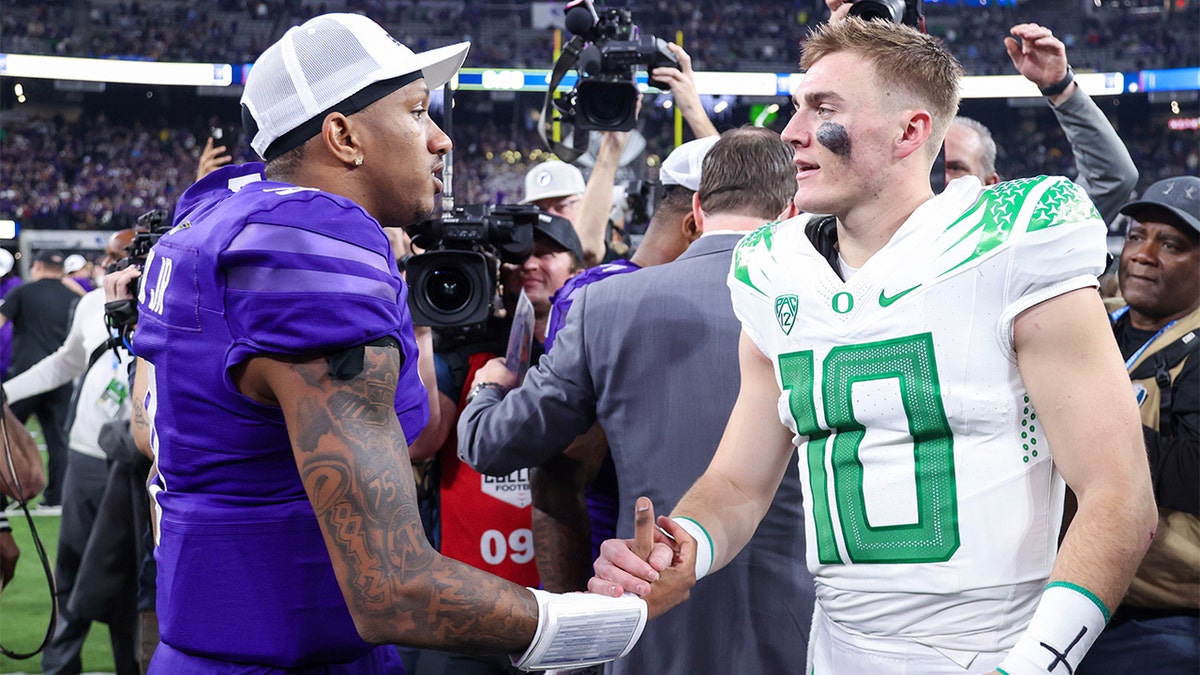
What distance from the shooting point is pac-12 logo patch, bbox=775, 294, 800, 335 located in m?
1.97

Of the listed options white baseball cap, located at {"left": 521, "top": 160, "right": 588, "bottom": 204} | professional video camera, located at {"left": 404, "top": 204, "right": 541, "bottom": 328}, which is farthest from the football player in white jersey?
white baseball cap, located at {"left": 521, "top": 160, "right": 588, "bottom": 204}

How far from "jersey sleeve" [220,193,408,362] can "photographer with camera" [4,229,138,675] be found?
354 centimetres

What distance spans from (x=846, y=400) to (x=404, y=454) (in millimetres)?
752

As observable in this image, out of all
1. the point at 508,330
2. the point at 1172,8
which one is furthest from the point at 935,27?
the point at 508,330

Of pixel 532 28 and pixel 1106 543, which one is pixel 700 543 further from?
pixel 532 28

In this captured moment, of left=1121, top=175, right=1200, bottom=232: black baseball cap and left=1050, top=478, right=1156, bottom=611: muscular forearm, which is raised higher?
left=1121, top=175, right=1200, bottom=232: black baseball cap

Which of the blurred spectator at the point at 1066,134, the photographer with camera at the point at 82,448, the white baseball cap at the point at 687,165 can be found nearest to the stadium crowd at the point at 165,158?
the photographer with camera at the point at 82,448

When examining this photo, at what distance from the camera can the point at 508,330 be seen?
11.6ft

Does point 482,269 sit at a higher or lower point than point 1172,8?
lower

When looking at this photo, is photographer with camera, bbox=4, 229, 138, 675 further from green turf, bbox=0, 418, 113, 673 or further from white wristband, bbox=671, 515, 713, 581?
white wristband, bbox=671, 515, 713, 581

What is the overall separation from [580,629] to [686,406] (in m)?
0.89

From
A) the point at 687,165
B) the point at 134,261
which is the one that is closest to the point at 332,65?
the point at 687,165

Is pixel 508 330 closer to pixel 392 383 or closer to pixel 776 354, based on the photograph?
pixel 776 354

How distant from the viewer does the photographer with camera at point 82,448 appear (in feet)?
15.8
